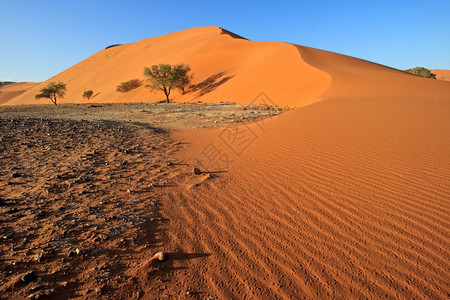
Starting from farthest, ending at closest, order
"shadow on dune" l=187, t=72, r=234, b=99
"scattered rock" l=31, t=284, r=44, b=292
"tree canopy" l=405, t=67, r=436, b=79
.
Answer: "tree canopy" l=405, t=67, r=436, b=79, "shadow on dune" l=187, t=72, r=234, b=99, "scattered rock" l=31, t=284, r=44, b=292

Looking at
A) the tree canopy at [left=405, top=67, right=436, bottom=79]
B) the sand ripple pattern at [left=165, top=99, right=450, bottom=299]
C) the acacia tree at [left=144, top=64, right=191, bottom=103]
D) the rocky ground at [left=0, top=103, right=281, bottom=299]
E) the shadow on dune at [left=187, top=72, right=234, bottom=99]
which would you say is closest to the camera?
the rocky ground at [left=0, top=103, right=281, bottom=299]

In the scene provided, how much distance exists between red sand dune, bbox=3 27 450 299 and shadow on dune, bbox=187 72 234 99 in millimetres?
17828

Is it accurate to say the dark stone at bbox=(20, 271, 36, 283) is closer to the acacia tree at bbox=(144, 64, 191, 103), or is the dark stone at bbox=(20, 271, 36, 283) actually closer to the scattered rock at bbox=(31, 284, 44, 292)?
the scattered rock at bbox=(31, 284, 44, 292)

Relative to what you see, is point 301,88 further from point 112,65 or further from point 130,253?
point 112,65

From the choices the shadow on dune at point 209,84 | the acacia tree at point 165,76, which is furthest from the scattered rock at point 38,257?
the acacia tree at point 165,76

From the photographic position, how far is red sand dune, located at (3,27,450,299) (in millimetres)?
2152

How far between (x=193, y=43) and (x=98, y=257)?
150 feet

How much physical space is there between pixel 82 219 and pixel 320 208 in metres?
3.09

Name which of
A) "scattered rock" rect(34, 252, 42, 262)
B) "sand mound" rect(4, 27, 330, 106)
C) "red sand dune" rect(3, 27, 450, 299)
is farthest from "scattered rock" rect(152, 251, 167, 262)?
"sand mound" rect(4, 27, 330, 106)

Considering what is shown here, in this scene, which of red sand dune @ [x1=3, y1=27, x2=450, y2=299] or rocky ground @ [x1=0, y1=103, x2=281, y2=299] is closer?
rocky ground @ [x1=0, y1=103, x2=281, y2=299]

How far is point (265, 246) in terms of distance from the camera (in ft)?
8.41

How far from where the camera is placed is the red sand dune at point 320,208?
2152 mm

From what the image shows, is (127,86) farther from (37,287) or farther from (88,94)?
(37,287)

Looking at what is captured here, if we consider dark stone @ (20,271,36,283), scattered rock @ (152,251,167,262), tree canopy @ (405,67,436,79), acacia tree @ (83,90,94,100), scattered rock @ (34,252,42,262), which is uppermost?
tree canopy @ (405,67,436,79)
